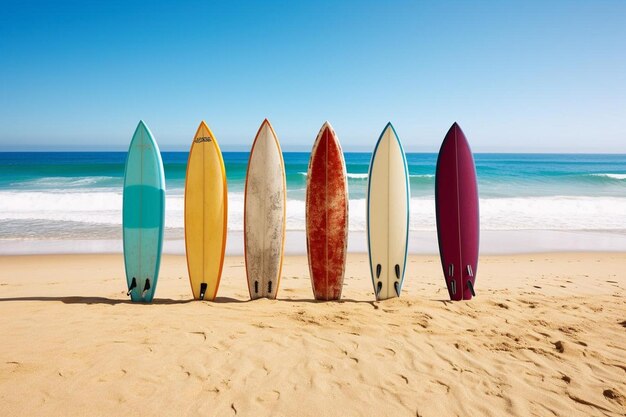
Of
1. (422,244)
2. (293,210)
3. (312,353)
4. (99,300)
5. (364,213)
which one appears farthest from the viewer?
(293,210)

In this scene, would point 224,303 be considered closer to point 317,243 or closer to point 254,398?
point 317,243

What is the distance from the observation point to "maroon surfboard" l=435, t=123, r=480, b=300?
415cm

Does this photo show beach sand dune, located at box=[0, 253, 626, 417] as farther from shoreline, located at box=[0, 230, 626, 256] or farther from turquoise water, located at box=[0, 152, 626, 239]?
turquoise water, located at box=[0, 152, 626, 239]

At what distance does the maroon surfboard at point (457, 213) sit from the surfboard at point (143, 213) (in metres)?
2.88

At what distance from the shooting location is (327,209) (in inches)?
163

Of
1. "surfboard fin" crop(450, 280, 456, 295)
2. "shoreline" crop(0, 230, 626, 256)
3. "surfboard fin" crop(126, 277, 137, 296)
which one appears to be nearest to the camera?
"surfboard fin" crop(126, 277, 137, 296)

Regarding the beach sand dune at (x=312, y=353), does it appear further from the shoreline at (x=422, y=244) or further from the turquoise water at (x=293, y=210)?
the turquoise water at (x=293, y=210)

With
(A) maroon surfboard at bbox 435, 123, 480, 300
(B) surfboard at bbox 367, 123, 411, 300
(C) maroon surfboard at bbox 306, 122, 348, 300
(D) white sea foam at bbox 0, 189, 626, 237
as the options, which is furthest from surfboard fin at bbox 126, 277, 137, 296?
(D) white sea foam at bbox 0, 189, 626, 237

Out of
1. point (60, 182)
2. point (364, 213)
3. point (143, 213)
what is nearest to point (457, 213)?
point (143, 213)

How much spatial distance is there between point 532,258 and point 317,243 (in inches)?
162

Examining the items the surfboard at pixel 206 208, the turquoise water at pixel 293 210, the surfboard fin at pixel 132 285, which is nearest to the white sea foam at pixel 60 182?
the turquoise water at pixel 293 210

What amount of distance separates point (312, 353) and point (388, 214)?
74.3 inches

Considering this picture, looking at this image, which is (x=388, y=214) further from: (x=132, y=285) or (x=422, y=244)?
(x=422, y=244)

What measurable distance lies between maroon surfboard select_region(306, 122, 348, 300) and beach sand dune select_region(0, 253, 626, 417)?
412mm
